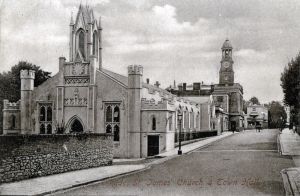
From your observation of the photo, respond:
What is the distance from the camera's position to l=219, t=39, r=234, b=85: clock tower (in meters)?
110

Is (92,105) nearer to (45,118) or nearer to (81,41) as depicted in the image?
(45,118)

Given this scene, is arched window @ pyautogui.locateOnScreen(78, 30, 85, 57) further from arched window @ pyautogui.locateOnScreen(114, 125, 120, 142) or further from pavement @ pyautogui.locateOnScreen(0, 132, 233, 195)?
pavement @ pyautogui.locateOnScreen(0, 132, 233, 195)

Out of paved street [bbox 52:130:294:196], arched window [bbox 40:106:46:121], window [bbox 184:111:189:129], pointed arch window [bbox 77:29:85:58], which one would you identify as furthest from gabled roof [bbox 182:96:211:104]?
paved street [bbox 52:130:294:196]

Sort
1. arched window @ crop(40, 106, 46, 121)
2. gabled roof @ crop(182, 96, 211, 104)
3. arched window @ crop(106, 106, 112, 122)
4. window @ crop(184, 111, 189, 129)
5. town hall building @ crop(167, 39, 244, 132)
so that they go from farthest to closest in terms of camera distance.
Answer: town hall building @ crop(167, 39, 244, 132), gabled roof @ crop(182, 96, 211, 104), window @ crop(184, 111, 189, 129), arched window @ crop(40, 106, 46, 121), arched window @ crop(106, 106, 112, 122)

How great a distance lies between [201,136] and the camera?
5806 cm

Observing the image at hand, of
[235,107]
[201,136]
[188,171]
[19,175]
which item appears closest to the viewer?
[19,175]

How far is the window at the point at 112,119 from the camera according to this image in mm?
39219

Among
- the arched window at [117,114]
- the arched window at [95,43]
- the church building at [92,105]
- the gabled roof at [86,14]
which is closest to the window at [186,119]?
the church building at [92,105]

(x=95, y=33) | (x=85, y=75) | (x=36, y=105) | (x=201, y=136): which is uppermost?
(x=95, y=33)

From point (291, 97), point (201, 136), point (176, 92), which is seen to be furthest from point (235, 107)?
point (291, 97)

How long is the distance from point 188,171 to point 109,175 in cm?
431

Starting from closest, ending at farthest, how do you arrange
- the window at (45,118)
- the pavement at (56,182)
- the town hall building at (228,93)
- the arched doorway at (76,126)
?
the pavement at (56,182) < the arched doorway at (76,126) < the window at (45,118) < the town hall building at (228,93)

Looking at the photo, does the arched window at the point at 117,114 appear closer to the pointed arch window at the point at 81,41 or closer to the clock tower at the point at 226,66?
the pointed arch window at the point at 81,41

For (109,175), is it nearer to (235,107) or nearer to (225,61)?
(235,107)
